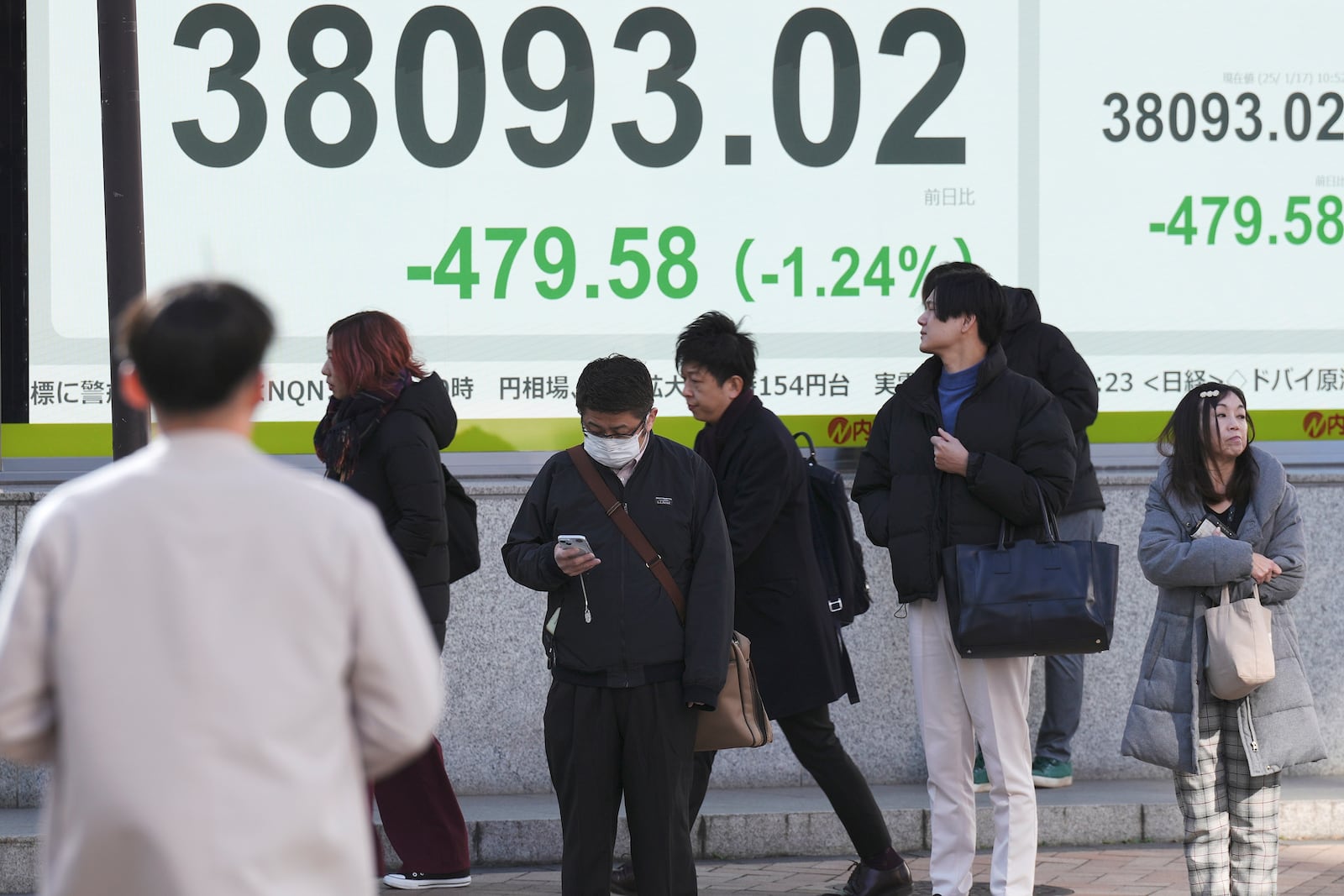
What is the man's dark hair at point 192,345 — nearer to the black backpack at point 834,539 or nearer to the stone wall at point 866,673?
the black backpack at point 834,539

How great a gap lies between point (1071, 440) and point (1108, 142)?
2708mm

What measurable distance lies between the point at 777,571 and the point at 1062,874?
63.8 inches

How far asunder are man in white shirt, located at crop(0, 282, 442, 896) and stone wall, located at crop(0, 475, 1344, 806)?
4719 millimetres

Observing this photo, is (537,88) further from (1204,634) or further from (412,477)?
(1204,634)

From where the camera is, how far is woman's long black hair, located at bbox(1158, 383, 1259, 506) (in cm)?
519

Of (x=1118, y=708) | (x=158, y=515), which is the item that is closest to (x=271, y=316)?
(x=158, y=515)

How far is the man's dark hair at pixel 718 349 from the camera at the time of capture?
5840 millimetres

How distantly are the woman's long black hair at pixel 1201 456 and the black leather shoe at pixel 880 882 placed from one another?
158 cm

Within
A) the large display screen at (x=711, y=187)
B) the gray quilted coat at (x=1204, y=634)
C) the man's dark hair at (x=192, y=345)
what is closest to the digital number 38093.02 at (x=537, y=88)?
the large display screen at (x=711, y=187)

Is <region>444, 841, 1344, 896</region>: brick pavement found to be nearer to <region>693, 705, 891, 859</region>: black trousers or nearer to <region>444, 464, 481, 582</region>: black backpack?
<region>693, 705, 891, 859</region>: black trousers

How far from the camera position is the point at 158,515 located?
2342mm

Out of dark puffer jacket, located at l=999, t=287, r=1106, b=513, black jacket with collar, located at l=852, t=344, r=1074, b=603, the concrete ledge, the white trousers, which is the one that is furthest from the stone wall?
black jacket with collar, located at l=852, t=344, r=1074, b=603

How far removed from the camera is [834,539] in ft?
19.8

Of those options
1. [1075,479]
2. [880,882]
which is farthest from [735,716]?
[1075,479]
